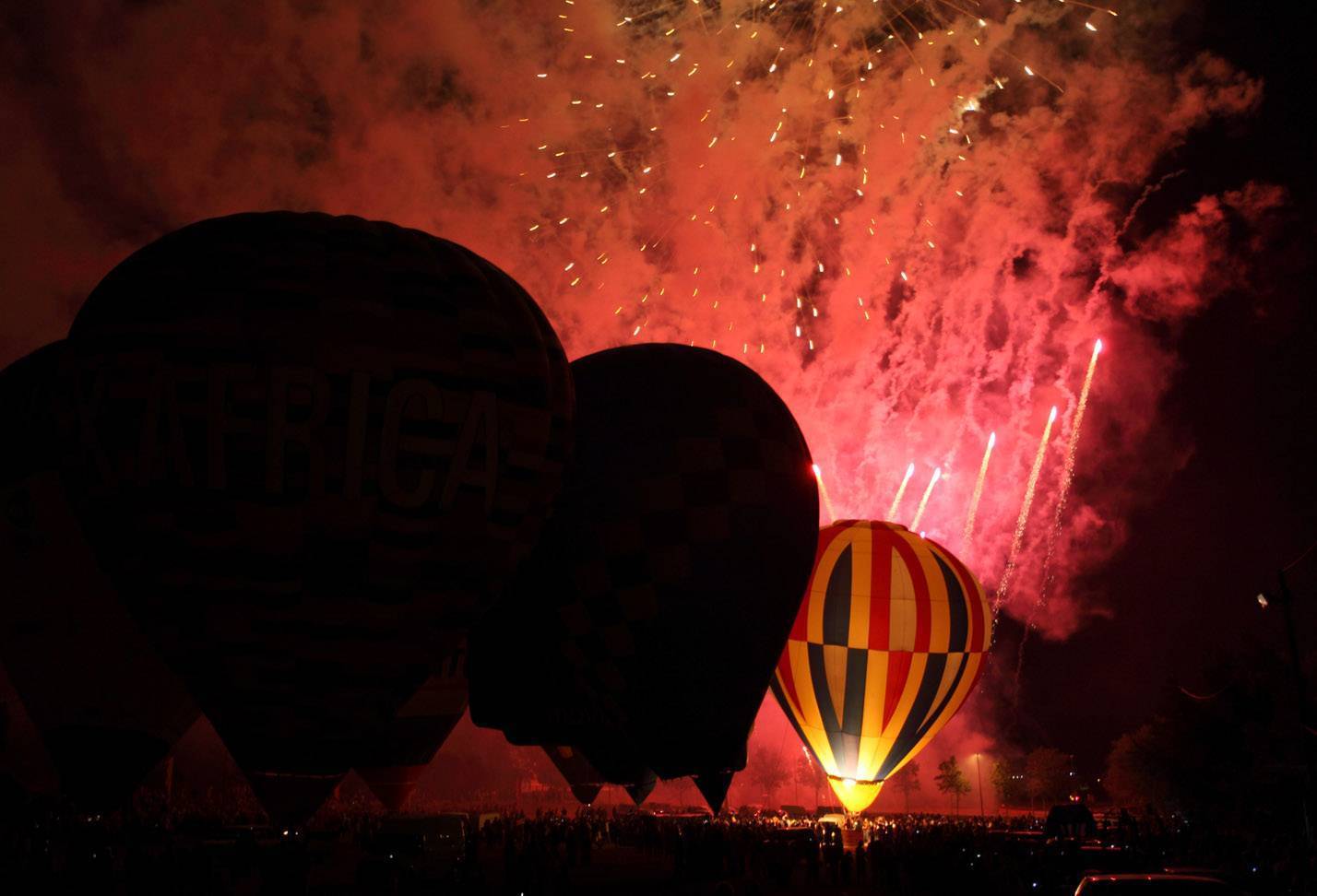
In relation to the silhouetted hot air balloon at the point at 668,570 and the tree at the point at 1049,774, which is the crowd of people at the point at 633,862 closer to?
the silhouetted hot air balloon at the point at 668,570

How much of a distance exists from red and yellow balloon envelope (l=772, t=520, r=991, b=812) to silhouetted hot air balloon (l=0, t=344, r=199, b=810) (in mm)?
14608

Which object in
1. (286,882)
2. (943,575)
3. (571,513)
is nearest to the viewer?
(286,882)

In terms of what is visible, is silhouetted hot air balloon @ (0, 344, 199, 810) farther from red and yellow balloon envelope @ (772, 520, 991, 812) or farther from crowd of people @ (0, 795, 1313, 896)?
red and yellow balloon envelope @ (772, 520, 991, 812)

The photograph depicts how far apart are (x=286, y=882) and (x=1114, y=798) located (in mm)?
65660

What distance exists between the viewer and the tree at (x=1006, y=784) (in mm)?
78875

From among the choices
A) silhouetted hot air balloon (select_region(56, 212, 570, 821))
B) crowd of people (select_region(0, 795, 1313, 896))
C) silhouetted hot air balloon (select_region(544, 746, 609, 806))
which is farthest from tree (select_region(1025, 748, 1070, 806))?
silhouetted hot air balloon (select_region(56, 212, 570, 821))

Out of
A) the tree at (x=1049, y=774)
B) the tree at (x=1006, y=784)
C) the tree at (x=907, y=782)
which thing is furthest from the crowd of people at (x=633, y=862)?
the tree at (x=907, y=782)

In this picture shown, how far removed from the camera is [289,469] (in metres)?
11.1

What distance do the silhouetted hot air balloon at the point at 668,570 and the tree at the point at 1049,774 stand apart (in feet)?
211

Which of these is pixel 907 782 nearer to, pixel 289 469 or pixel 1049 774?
pixel 1049 774

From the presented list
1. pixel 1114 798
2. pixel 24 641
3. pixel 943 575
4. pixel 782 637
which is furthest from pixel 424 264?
pixel 1114 798

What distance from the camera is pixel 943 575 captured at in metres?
27.2

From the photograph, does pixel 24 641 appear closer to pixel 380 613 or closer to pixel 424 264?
pixel 380 613

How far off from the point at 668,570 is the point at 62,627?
8427 mm
